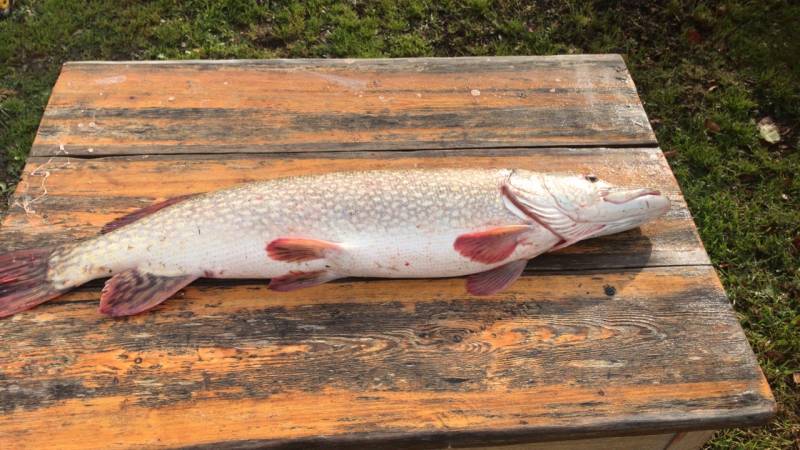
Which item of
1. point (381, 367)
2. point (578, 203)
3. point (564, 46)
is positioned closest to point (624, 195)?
point (578, 203)

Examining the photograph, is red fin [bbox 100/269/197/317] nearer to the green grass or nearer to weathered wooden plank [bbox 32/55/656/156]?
weathered wooden plank [bbox 32/55/656/156]

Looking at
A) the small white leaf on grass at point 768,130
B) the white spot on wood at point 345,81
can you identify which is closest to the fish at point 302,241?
the white spot on wood at point 345,81

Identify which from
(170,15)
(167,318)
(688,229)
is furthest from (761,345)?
(170,15)

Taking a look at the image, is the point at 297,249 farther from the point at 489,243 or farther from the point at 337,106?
the point at 337,106

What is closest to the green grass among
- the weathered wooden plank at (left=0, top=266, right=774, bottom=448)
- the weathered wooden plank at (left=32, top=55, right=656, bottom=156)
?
the weathered wooden plank at (left=32, top=55, right=656, bottom=156)

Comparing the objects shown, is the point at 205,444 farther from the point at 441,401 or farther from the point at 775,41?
the point at 775,41

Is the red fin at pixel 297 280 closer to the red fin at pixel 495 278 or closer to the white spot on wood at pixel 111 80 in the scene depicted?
the red fin at pixel 495 278

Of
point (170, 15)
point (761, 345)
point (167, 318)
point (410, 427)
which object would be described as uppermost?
point (170, 15)
